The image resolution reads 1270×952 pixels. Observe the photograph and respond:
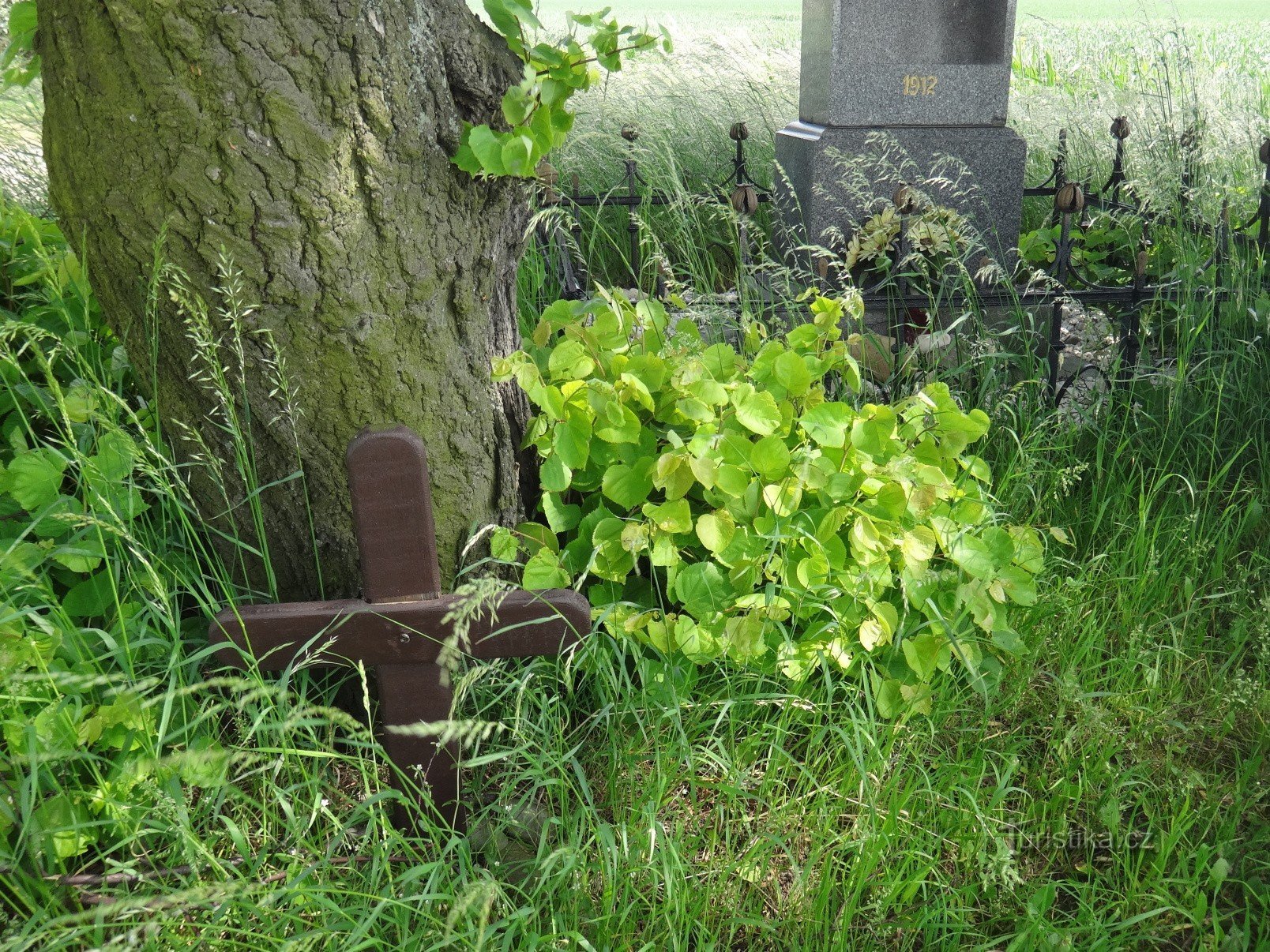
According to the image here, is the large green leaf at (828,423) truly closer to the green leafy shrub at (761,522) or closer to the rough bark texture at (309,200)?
the green leafy shrub at (761,522)

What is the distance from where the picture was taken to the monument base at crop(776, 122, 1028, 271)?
157 inches

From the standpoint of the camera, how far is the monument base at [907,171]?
399 cm

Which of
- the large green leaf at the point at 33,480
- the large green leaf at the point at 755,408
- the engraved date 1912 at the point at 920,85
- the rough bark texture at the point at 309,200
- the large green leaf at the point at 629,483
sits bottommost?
the large green leaf at the point at 629,483

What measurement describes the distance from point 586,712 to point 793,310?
4.58 feet

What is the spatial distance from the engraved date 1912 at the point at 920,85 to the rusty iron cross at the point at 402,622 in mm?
3207

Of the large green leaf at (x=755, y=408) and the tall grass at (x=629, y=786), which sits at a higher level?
the large green leaf at (x=755, y=408)

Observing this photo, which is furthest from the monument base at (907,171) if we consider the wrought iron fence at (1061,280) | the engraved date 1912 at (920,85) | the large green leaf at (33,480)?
the large green leaf at (33,480)

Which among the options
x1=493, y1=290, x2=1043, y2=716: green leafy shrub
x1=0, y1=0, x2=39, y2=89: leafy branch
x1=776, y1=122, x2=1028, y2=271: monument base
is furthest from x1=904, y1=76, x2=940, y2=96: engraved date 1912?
x1=0, y1=0, x2=39, y2=89: leafy branch

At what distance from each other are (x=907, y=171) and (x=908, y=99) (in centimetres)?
28

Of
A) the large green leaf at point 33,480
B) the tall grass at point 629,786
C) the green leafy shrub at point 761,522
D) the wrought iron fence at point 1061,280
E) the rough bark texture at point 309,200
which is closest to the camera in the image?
the tall grass at point 629,786

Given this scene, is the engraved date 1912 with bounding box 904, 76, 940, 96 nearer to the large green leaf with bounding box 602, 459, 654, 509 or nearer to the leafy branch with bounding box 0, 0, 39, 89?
the large green leaf with bounding box 602, 459, 654, 509

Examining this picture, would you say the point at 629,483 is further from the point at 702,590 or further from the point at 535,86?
the point at 535,86

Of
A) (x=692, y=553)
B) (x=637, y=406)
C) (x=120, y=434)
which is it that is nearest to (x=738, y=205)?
(x=637, y=406)

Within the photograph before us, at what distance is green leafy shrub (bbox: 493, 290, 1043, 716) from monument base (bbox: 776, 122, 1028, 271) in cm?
227
